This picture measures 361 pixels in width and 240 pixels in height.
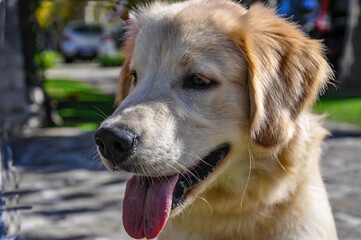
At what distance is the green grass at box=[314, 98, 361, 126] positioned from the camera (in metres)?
9.13

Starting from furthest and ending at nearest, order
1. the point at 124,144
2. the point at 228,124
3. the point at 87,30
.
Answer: the point at 87,30, the point at 228,124, the point at 124,144

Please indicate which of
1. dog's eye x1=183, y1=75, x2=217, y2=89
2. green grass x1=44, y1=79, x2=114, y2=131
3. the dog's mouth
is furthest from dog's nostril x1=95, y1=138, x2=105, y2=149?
green grass x1=44, y1=79, x2=114, y2=131

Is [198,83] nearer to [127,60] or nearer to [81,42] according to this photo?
[127,60]

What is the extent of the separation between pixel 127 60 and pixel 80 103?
27.2 feet

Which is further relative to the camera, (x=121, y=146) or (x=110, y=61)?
(x=110, y=61)

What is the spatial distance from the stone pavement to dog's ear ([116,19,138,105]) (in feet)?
1.59

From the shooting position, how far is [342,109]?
9.96m

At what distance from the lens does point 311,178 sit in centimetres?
289

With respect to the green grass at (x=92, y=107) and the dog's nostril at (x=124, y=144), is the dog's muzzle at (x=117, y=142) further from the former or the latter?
the green grass at (x=92, y=107)

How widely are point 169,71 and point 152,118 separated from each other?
1.20 feet

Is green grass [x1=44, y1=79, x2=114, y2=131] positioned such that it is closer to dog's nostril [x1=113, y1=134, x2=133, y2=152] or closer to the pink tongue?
the pink tongue

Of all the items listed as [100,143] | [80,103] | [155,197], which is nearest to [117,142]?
[100,143]

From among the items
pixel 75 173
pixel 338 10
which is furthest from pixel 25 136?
pixel 338 10

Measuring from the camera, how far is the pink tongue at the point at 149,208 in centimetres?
249
